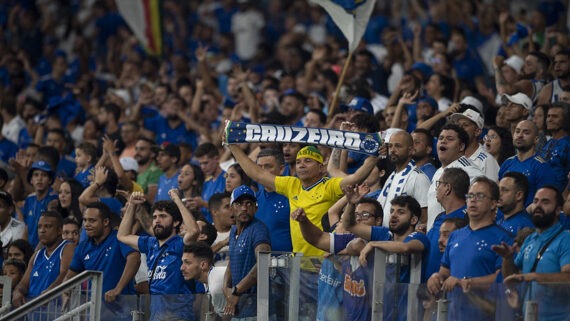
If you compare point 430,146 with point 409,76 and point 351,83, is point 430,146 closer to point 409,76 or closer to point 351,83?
point 409,76

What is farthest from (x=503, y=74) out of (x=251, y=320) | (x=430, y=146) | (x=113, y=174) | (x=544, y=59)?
(x=251, y=320)

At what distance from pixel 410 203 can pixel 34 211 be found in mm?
5764

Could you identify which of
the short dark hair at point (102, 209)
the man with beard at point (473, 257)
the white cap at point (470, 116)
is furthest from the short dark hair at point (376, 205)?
the short dark hair at point (102, 209)

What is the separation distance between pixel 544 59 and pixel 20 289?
6.23m

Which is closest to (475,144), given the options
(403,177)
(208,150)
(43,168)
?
(403,177)

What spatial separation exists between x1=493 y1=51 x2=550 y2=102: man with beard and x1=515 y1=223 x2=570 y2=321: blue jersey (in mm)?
4732

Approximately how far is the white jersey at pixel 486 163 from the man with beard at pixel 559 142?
477 mm

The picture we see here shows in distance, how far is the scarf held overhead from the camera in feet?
37.5

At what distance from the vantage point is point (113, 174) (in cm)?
1484

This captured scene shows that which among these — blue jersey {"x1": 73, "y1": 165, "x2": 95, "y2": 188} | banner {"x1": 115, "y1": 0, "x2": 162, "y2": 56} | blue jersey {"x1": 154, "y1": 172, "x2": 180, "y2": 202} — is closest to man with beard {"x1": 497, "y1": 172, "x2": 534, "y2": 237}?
blue jersey {"x1": 154, "y1": 172, "x2": 180, "y2": 202}

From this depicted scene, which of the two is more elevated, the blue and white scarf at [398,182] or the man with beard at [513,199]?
the blue and white scarf at [398,182]

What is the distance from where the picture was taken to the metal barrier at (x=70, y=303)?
10945 millimetres

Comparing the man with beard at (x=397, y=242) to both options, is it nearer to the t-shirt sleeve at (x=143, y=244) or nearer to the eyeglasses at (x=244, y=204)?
the eyeglasses at (x=244, y=204)

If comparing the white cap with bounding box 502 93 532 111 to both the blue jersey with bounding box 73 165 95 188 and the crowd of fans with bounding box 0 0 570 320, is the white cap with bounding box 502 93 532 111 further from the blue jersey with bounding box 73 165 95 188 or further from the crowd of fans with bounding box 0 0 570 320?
the blue jersey with bounding box 73 165 95 188
